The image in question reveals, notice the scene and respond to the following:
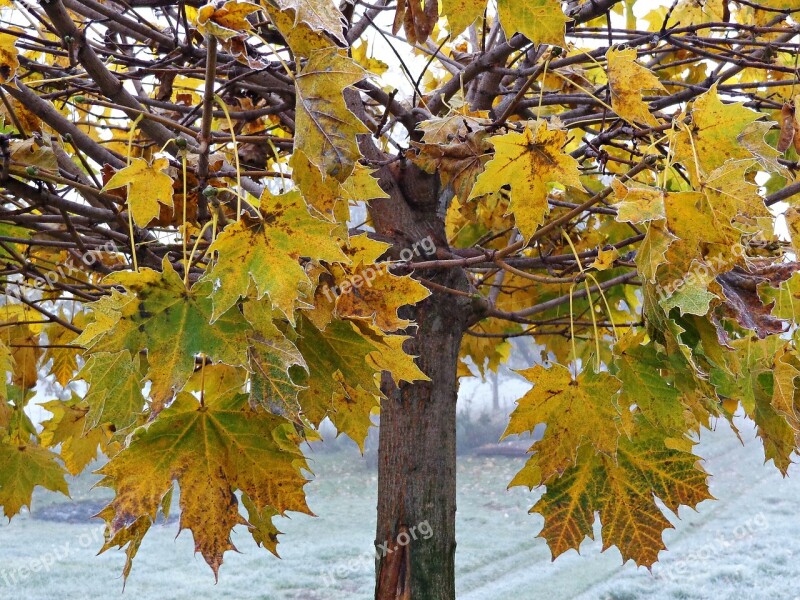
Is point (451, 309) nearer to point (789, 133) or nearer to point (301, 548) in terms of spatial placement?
point (789, 133)

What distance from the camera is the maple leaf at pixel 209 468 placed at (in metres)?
0.70

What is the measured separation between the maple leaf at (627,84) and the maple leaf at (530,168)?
0.13 meters

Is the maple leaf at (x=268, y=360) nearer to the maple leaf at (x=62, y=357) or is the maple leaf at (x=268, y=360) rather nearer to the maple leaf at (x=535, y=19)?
the maple leaf at (x=535, y=19)

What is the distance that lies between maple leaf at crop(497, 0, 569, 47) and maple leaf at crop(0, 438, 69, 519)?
1.45 metres

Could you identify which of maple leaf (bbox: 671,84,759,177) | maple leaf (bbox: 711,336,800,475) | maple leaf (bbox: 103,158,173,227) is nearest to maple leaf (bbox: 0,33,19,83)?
maple leaf (bbox: 103,158,173,227)

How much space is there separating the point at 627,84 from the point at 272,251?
594 millimetres

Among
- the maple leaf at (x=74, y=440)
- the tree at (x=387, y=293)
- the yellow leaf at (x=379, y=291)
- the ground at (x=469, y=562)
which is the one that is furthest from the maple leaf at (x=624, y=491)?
the ground at (x=469, y=562)

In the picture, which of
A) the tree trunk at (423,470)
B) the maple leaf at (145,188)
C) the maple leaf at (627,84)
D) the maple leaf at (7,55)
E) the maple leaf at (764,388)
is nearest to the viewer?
the maple leaf at (145,188)

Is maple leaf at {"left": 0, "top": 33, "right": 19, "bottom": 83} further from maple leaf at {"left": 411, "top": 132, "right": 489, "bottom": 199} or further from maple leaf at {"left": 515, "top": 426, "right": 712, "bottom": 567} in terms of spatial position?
maple leaf at {"left": 515, "top": 426, "right": 712, "bottom": 567}

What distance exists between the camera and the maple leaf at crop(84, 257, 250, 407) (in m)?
0.65

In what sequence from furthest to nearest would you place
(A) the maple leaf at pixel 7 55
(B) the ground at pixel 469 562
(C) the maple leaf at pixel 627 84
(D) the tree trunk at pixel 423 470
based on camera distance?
(B) the ground at pixel 469 562, (D) the tree trunk at pixel 423 470, (A) the maple leaf at pixel 7 55, (C) the maple leaf at pixel 627 84

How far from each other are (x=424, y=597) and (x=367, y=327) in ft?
2.69

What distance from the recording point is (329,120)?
2.25 feet

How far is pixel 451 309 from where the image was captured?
4.89ft
